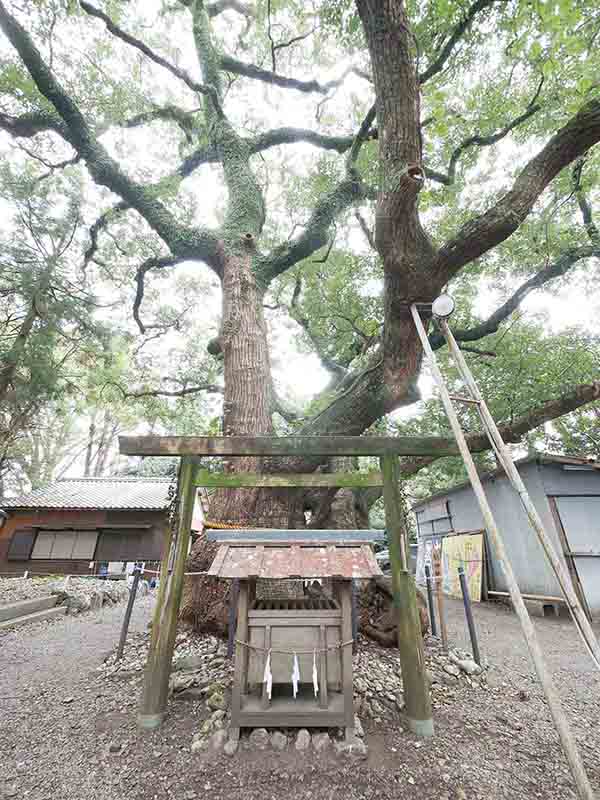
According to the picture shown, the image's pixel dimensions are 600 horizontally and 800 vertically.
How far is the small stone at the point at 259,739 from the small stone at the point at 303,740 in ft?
0.65

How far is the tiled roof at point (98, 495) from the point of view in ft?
42.7

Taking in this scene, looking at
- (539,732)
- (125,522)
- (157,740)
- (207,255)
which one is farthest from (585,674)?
(125,522)

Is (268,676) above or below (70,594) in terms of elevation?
below

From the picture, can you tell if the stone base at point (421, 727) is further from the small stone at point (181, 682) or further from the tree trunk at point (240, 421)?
the tree trunk at point (240, 421)

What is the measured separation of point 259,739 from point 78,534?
45.0 ft

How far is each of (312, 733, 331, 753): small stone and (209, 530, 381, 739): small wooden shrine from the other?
11 cm

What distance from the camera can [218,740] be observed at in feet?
7.32

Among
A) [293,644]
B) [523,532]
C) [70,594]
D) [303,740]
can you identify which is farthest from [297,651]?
[523,532]

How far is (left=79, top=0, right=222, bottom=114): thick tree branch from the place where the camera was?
272 inches

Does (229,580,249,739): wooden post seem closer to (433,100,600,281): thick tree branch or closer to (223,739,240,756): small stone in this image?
(223,739,240,756): small stone

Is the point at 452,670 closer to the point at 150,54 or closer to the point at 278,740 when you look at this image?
the point at 278,740

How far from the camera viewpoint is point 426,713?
240 centimetres

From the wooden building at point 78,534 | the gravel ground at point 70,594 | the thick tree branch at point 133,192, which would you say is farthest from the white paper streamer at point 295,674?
the wooden building at point 78,534

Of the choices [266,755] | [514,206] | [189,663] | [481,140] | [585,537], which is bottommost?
[266,755]
